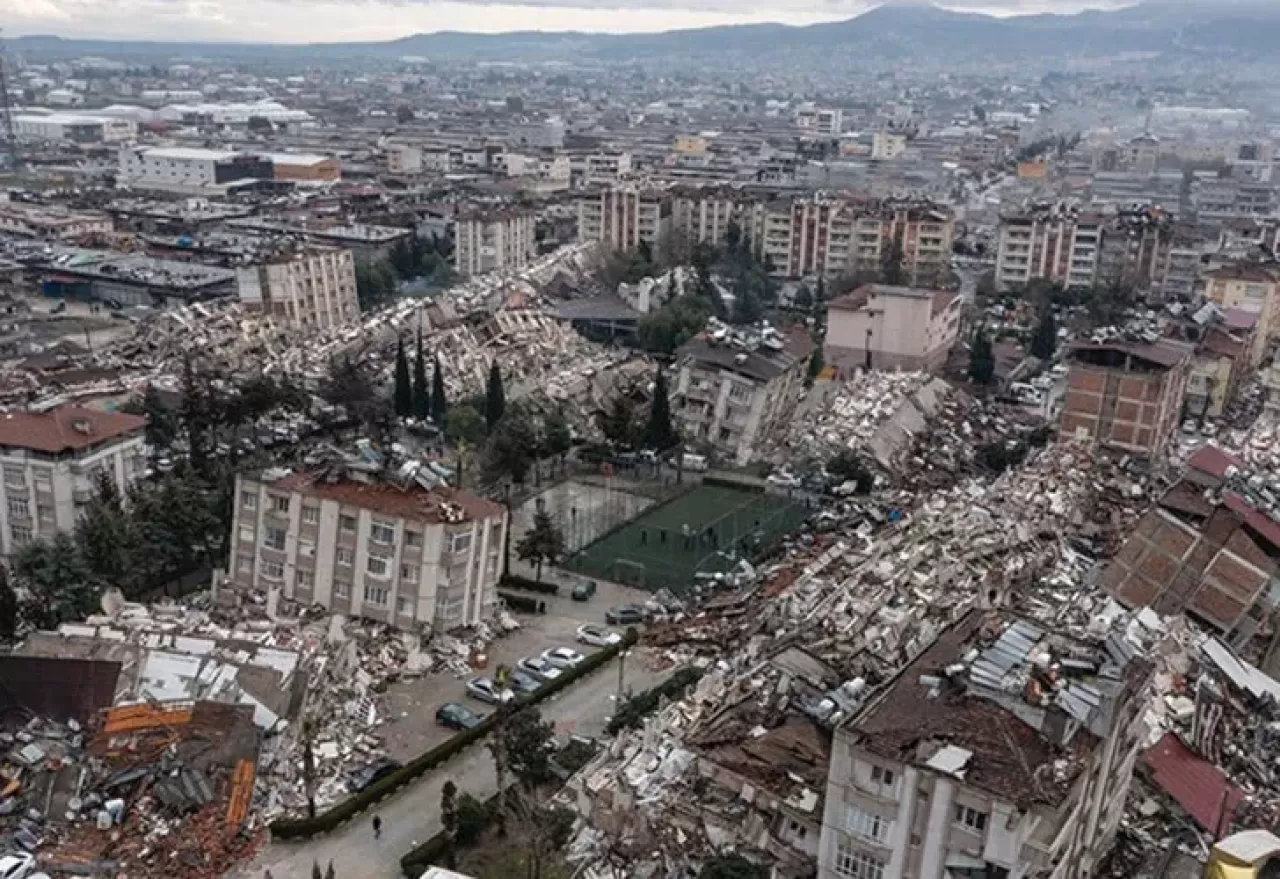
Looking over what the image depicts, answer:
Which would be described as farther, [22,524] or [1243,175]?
[1243,175]

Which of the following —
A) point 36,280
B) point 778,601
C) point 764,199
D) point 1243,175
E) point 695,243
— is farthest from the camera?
point 1243,175

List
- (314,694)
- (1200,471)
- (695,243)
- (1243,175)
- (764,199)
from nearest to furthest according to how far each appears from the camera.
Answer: (314,694) → (1200,471) → (695,243) → (764,199) → (1243,175)

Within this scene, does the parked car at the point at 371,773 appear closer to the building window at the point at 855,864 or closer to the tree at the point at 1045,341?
the building window at the point at 855,864

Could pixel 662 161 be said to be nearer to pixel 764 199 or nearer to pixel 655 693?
pixel 764 199

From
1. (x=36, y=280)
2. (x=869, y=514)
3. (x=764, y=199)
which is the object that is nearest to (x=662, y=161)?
(x=764, y=199)

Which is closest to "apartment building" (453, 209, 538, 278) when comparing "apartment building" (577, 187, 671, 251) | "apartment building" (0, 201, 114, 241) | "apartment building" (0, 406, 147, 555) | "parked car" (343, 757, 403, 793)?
"apartment building" (577, 187, 671, 251)
